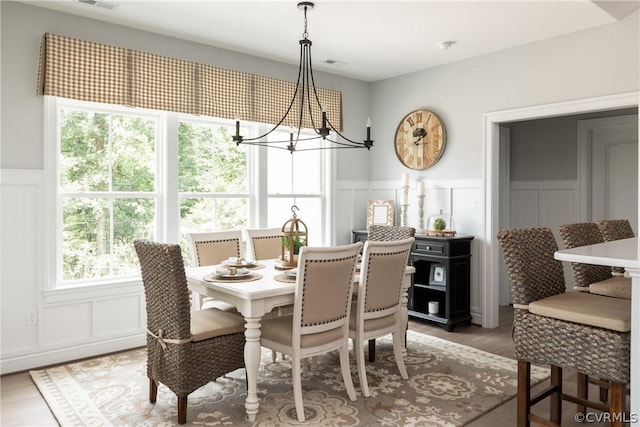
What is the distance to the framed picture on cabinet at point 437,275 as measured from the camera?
15.1 feet

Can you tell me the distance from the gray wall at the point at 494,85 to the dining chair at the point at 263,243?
196cm

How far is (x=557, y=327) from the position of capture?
2197 millimetres

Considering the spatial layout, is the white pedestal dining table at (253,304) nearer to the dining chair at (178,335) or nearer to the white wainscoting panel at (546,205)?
the dining chair at (178,335)

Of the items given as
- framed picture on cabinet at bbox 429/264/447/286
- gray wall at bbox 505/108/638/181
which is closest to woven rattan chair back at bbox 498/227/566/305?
framed picture on cabinet at bbox 429/264/447/286

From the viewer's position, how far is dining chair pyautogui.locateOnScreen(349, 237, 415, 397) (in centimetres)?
297

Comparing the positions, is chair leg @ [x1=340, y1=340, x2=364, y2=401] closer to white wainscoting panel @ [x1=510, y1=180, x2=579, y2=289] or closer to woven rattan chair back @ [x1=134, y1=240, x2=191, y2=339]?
woven rattan chair back @ [x1=134, y1=240, x2=191, y2=339]

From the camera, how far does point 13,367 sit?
340 centimetres

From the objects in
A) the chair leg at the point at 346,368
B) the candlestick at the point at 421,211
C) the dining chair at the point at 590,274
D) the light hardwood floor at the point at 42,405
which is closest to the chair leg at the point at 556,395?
the light hardwood floor at the point at 42,405

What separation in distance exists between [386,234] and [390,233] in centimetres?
4

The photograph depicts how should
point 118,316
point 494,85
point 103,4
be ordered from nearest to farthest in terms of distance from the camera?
point 103,4 → point 118,316 → point 494,85

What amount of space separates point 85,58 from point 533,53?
3.86 metres

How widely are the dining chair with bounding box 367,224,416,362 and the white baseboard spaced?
198 centimetres

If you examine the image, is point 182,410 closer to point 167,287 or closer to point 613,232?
point 167,287

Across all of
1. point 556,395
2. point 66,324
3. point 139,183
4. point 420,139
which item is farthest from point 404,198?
point 66,324
